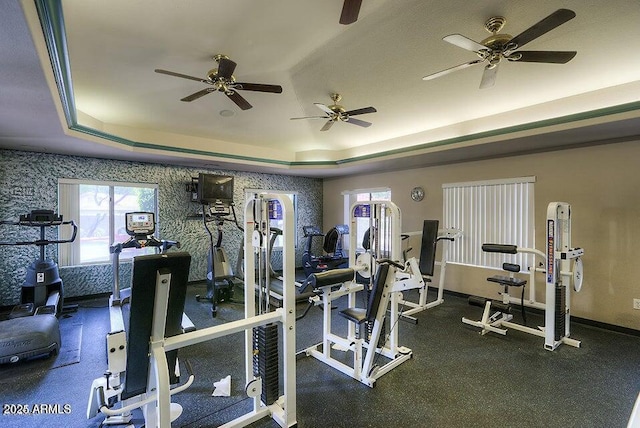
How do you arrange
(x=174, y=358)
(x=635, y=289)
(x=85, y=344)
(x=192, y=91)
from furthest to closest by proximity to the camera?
(x=192, y=91)
(x=635, y=289)
(x=85, y=344)
(x=174, y=358)

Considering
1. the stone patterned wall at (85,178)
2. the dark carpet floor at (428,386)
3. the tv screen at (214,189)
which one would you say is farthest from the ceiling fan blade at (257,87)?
the stone patterned wall at (85,178)

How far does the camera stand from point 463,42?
7.06 ft

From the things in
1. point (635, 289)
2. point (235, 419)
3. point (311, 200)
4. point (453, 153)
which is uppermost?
point (453, 153)

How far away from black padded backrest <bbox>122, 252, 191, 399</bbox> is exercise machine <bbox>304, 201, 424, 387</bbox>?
1.12 meters

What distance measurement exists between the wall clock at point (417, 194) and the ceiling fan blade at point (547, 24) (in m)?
3.49

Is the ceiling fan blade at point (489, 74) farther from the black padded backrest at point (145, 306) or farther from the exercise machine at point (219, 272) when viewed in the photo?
the exercise machine at point (219, 272)

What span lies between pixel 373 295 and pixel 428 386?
924mm

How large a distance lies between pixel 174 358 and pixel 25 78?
213 centimetres

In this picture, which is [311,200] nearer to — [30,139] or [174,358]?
[30,139]

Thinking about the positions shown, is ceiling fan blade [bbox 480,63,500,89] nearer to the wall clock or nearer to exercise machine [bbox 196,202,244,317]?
the wall clock

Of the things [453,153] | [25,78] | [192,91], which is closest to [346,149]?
[453,153]

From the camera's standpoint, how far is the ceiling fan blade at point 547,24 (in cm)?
175

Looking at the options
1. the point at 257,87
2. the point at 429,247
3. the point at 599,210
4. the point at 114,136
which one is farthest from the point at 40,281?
the point at 599,210

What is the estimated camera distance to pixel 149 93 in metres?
3.65
